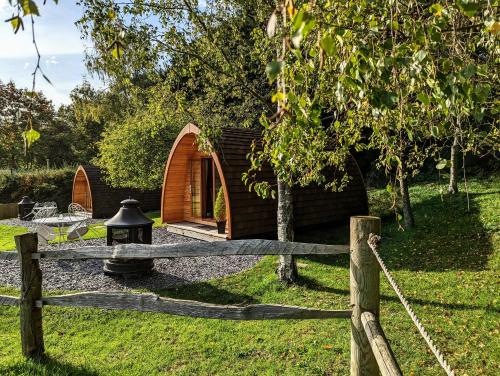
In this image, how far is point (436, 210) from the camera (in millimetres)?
10508

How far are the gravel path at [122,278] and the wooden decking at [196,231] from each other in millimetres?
1749

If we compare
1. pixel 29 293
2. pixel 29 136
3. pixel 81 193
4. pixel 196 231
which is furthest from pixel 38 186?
pixel 29 136

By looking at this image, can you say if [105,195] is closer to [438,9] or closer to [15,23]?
[15,23]

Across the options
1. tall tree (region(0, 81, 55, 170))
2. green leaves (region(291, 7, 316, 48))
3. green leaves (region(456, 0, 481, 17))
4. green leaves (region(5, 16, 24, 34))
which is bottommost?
green leaves (region(291, 7, 316, 48))

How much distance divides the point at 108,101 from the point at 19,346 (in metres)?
23.3

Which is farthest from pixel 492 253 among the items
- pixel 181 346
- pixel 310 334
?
pixel 181 346

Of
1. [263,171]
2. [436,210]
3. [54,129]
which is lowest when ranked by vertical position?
[436,210]

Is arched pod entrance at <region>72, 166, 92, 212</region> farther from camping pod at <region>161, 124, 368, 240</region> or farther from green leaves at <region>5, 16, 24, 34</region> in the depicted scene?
green leaves at <region>5, 16, 24, 34</region>

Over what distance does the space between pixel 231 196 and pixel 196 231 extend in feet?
8.25

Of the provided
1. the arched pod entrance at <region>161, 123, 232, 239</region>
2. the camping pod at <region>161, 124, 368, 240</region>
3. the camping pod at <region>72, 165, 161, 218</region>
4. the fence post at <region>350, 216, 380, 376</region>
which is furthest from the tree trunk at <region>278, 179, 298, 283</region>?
the camping pod at <region>72, 165, 161, 218</region>

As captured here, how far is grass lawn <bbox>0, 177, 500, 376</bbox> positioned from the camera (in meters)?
3.57

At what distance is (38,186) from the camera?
1978cm

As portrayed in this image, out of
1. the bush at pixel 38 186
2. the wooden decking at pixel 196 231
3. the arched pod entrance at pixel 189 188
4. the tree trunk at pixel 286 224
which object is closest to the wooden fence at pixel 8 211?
the bush at pixel 38 186

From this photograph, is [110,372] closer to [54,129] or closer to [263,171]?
[263,171]
